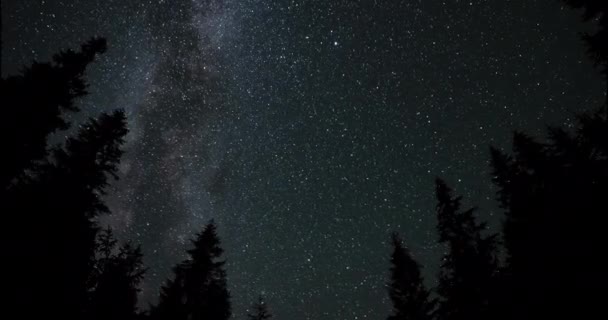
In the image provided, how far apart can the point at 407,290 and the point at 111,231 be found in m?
16.6

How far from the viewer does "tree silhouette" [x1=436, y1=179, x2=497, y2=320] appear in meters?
16.6

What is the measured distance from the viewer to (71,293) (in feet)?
41.9

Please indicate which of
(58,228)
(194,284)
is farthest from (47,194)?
(194,284)

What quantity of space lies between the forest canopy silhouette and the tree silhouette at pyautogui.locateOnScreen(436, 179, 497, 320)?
0.05 m

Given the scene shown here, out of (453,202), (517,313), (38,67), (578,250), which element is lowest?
(517,313)

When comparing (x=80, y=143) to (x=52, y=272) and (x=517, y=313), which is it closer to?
(x=52, y=272)

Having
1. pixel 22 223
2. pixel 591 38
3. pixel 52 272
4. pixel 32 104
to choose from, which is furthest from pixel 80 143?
pixel 591 38

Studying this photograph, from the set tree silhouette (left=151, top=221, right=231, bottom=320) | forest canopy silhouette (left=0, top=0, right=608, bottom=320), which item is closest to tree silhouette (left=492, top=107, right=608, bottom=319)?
forest canopy silhouette (left=0, top=0, right=608, bottom=320)

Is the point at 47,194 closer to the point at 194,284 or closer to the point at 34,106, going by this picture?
the point at 34,106

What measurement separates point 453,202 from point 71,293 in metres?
18.7

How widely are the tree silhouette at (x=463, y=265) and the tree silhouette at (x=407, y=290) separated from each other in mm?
1468

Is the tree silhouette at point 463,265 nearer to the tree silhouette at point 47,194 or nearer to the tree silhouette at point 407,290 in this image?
the tree silhouette at point 407,290

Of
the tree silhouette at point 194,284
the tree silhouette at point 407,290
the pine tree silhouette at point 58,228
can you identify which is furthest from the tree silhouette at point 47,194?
the tree silhouette at point 407,290

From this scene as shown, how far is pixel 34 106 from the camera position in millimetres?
12492
